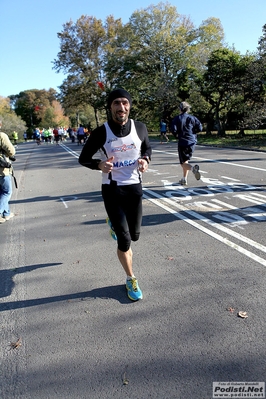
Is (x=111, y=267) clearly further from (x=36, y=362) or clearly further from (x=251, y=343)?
(x=251, y=343)

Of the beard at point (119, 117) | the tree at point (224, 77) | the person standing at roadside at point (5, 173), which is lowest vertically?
the person standing at roadside at point (5, 173)

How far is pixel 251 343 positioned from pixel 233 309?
1.64 ft

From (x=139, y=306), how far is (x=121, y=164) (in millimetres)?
1437

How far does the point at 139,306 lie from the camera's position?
345cm

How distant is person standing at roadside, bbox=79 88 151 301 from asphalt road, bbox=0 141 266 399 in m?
0.50

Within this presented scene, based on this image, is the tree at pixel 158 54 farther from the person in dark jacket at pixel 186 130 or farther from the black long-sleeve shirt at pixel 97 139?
the black long-sleeve shirt at pixel 97 139

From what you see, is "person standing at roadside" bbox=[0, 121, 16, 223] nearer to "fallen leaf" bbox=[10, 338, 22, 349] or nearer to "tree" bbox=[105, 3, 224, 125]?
"fallen leaf" bbox=[10, 338, 22, 349]

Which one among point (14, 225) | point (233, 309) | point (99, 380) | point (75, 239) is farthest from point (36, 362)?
point (14, 225)

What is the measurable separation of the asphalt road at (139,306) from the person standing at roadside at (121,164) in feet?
1.64

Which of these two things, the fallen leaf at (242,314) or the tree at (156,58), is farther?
the tree at (156,58)

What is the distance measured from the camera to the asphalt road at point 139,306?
251cm

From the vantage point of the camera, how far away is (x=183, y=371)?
2518 millimetres

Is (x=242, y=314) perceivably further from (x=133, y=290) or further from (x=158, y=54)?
(x=158, y=54)

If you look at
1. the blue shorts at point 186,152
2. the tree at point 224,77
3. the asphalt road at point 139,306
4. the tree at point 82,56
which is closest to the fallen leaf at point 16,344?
the asphalt road at point 139,306
